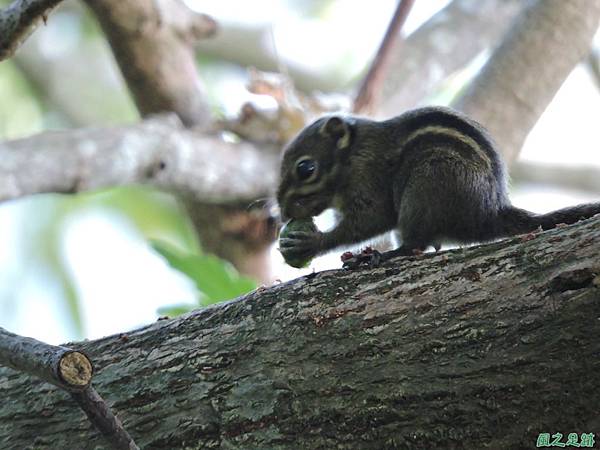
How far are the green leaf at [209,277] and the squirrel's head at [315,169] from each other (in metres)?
0.40

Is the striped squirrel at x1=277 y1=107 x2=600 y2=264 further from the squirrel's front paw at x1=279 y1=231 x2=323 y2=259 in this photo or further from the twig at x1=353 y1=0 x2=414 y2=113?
the twig at x1=353 y1=0 x2=414 y2=113

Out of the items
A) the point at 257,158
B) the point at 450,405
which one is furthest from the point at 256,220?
the point at 450,405

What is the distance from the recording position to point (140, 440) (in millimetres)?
2918

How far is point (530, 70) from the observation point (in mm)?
5684

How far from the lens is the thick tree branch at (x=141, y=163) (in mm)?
4672

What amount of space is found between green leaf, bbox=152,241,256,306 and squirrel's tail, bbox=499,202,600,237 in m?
1.35

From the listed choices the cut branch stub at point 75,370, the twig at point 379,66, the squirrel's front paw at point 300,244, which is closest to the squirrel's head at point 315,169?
the squirrel's front paw at point 300,244

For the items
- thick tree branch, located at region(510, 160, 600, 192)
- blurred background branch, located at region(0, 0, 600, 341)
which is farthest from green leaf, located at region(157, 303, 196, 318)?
thick tree branch, located at region(510, 160, 600, 192)

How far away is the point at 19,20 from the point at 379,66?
10.3 feet

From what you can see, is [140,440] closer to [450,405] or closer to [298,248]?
[450,405]

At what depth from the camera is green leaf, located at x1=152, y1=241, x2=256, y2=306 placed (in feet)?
14.7

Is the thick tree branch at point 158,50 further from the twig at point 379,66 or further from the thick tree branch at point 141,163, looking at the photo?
the twig at point 379,66

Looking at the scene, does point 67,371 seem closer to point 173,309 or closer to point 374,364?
point 374,364

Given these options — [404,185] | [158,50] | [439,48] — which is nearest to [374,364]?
[404,185]
